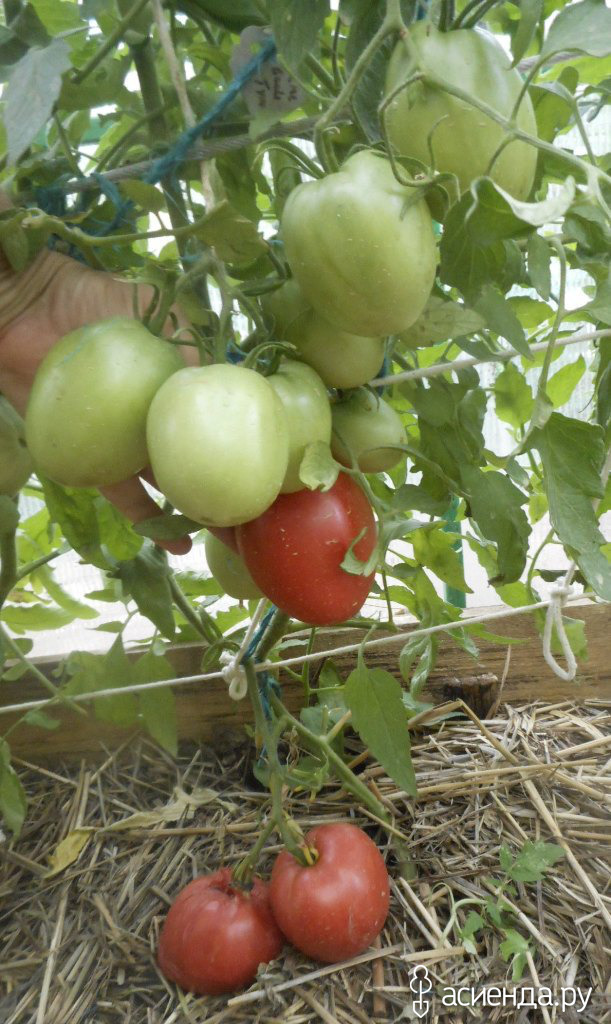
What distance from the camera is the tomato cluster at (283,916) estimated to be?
61 centimetres

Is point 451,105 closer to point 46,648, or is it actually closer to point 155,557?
point 155,557

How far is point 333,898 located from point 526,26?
0.56 metres

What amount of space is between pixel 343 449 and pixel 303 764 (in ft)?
1.38

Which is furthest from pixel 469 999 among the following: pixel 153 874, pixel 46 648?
pixel 46 648

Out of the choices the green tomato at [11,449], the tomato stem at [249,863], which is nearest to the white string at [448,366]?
the green tomato at [11,449]

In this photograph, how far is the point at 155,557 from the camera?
2.18ft

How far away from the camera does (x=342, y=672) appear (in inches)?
35.0

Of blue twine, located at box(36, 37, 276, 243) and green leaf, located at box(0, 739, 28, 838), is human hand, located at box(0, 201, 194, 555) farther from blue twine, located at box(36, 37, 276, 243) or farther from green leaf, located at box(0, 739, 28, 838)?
green leaf, located at box(0, 739, 28, 838)

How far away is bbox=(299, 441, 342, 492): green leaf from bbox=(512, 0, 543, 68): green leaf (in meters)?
0.17

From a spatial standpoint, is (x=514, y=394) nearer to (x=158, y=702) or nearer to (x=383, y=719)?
(x=383, y=719)

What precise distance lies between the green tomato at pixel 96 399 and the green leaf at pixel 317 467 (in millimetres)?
68

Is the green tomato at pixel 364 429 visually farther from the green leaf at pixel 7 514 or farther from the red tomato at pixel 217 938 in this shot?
the red tomato at pixel 217 938

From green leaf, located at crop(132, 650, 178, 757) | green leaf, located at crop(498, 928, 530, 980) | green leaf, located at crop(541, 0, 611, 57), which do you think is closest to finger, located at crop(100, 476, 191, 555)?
green leaf, located at crop(132, 650, 178, 757)

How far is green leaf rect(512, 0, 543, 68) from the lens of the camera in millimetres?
294
